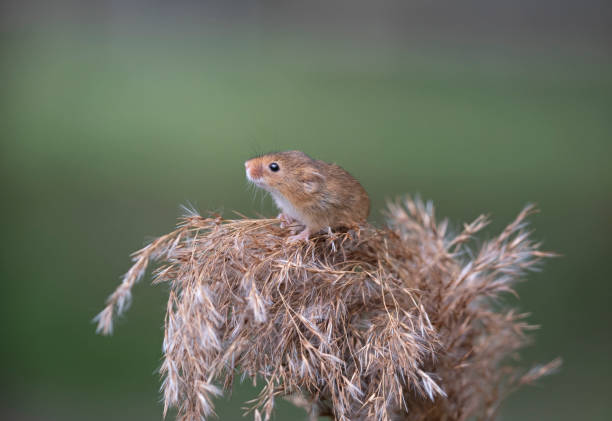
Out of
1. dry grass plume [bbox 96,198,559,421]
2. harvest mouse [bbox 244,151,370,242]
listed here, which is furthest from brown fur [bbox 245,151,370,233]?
dry grass plume [bbox 96,198,559,421]

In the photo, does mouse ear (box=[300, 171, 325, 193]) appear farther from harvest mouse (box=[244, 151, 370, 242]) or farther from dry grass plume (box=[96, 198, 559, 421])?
dry grass plume (box=[96, 198, 559, 421])

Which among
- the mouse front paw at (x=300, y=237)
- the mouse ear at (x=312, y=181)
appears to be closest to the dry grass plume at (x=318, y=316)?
the mouse front paw at (x=300, y=237)

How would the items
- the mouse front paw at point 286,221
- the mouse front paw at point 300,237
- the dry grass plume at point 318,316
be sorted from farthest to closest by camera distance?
the mouse front paw at point 286,221, the mouse front paw at point 300,237, the dry grass plume at point 318,316

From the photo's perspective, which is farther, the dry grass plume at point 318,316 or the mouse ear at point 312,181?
the mouse ear at point 312,181

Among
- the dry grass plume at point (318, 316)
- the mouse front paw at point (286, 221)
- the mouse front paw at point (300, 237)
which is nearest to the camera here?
the dry grass plume at point (318, 316)

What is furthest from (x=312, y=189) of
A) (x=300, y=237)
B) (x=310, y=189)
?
(x=300, y=237)

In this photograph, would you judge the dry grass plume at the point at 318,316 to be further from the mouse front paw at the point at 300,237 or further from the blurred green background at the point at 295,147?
the blurred green background at the point at 295,147

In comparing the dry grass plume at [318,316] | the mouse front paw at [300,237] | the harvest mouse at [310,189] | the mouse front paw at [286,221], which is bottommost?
the dry grass plume at [318,316]
